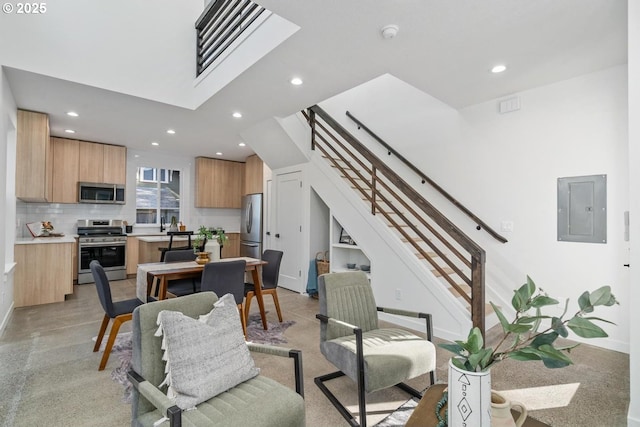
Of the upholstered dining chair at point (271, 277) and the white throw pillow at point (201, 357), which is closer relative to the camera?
the white throw pillow at point (201, 357)

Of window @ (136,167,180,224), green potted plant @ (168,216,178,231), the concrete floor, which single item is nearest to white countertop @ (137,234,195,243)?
green potted plant @ (168,216,178,231)

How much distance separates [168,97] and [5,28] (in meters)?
1.52

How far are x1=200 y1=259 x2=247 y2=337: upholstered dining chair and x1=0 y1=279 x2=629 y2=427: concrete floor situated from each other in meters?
0.71

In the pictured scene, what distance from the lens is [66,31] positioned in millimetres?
3359

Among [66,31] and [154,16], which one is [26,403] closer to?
[66,31]

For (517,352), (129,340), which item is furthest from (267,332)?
(517,352)

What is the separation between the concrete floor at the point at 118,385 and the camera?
202 centimetres

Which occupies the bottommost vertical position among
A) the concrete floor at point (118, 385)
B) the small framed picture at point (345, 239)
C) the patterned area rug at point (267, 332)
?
the concrete floor at point (118, 385)

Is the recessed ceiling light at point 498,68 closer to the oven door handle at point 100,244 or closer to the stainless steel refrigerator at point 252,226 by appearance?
the stainless steel refrigerator at point 252,226

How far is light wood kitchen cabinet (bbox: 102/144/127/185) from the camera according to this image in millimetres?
6188

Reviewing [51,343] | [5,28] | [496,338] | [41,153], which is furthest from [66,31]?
[496,338]

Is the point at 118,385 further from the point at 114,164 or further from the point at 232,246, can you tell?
the point at 232,246

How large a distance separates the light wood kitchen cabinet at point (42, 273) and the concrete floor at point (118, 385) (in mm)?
925

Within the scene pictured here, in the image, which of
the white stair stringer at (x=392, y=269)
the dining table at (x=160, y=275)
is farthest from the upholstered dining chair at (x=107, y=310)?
the white stair stringer at (x=392, y=269)
